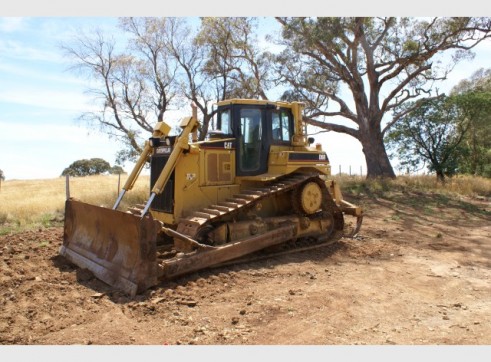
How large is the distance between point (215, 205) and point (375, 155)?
1407cm

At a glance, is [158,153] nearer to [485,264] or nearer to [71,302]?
[71,302]

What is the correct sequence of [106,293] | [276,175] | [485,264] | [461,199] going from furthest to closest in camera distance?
[461,199] → [276,175] → [485,264] → [106,293]

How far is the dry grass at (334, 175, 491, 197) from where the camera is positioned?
17.5 meters

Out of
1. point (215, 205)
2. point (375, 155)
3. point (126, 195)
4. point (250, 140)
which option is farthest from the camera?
point (375, 155)

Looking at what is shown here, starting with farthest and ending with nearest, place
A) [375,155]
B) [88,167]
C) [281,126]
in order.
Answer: [88,167] < [375,155] < [281,126]

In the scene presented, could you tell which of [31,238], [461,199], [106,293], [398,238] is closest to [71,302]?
[106,293]

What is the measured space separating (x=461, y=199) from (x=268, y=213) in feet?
39.7

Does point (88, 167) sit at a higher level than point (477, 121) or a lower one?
lower

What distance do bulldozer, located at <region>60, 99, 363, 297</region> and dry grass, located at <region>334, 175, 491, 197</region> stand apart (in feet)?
26.8

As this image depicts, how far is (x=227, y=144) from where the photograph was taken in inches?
317

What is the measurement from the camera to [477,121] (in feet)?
71.6

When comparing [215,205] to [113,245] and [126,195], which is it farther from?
[126,195]

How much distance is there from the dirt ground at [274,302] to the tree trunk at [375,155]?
11480 mm

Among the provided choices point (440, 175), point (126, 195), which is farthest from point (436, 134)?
point (126, 195)
